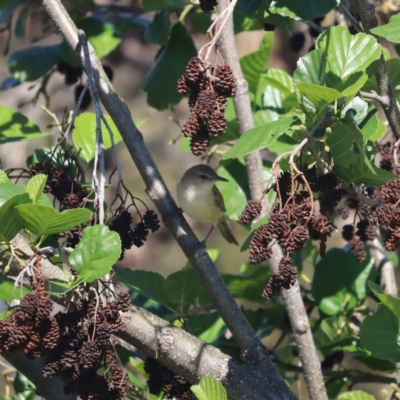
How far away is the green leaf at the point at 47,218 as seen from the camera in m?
1.38

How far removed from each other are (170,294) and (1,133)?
68 centimetres

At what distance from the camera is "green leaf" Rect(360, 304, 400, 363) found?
166 cm

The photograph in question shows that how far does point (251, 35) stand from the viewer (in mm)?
5906

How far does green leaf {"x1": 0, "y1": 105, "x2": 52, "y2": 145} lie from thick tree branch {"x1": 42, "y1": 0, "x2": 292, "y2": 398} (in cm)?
37

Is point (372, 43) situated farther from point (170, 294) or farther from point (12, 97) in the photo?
point (12, 97)

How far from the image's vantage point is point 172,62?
2734mm

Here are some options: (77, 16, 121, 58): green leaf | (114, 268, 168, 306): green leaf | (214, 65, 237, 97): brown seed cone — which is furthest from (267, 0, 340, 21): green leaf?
(77, 16, 121, 58): green leaf

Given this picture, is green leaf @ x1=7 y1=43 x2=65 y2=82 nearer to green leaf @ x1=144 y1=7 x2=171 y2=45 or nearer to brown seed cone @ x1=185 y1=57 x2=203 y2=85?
green leaf @ x1=144 y1=7 x2=171 y2=45

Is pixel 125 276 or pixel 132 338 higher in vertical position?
pixel 132 338

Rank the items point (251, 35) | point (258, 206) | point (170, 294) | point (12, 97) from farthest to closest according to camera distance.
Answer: point (12, 97), point (251, 35), point (170, 294), point (258, 206)

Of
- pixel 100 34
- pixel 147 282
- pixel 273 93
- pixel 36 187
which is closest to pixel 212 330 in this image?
pixel 147 282

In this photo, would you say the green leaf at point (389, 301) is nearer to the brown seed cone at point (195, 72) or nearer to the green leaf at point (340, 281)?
the brown seed cone at point (195, 72)

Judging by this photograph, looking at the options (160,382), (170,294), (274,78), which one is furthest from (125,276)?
(274,78)

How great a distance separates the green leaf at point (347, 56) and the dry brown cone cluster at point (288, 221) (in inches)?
8.2
